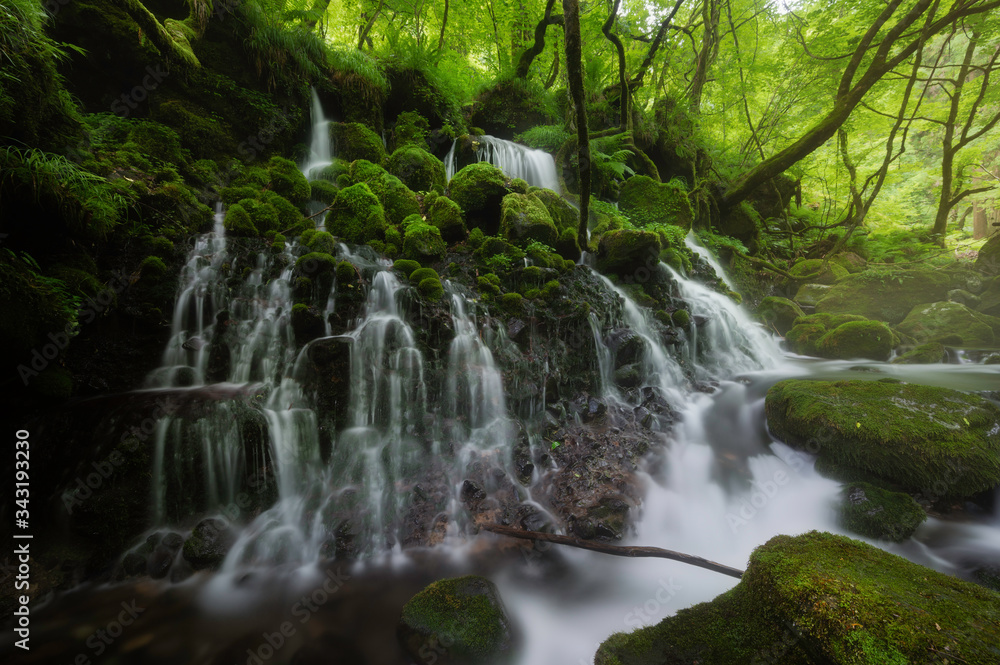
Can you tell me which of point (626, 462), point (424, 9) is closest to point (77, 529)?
point (626, 462)

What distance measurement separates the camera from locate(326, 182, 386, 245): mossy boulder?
650cm

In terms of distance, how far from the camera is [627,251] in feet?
24.7

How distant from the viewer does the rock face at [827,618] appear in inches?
62.6

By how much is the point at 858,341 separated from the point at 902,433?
5.37 m

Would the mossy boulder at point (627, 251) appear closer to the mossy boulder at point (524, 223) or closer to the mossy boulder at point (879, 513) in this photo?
the mossy boulder at point (524, 223)

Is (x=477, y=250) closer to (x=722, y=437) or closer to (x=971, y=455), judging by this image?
(x=722, y=437)

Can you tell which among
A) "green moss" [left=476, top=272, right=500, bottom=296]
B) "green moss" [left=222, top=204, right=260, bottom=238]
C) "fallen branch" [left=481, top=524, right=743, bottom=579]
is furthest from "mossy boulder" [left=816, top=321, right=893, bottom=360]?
"green moss" [left=222, top=204, right=260, bottom=238]

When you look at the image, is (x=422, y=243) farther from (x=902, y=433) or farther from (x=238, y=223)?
(x=902, y=433)

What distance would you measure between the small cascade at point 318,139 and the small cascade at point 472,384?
19.2 ft

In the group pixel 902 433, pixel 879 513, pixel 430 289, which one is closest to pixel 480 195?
pixel 430 289

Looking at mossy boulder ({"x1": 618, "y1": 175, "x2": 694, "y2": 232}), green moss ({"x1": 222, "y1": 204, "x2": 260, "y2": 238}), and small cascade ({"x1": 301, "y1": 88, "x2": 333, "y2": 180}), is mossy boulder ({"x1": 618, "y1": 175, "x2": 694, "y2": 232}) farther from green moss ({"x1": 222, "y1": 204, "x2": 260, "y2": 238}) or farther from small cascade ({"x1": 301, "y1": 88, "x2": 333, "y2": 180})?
green moss ({"x1": 222, "y1": 204, "x2": 260, "y2": 238})

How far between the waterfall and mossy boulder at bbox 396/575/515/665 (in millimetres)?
9484

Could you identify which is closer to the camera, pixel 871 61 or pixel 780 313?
pixel 871 61

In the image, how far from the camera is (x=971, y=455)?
3674 mm
